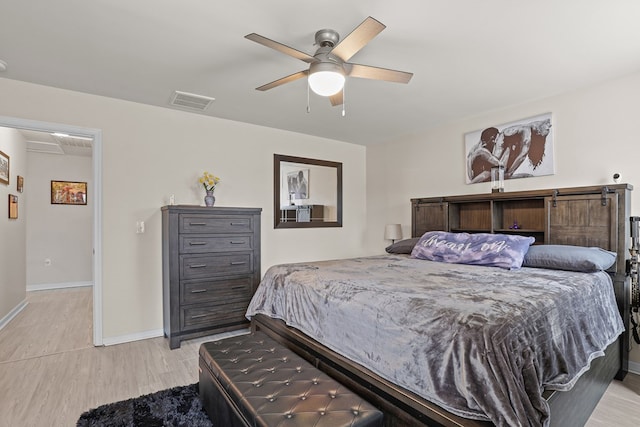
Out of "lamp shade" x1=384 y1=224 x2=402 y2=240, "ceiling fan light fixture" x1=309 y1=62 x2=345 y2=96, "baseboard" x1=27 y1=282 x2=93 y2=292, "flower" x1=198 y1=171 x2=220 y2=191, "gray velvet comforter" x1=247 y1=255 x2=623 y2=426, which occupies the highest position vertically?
"ceiling fan light fixture" x1=309 y1=62 x2=345 y2=96

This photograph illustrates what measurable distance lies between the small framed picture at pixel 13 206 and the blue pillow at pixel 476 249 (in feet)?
16.5

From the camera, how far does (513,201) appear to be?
11.7 ft

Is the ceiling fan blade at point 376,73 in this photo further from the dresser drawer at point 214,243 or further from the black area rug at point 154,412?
the black area rug at point 154,412

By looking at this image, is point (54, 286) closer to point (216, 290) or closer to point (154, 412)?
point (216, 290)

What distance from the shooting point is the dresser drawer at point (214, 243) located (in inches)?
131

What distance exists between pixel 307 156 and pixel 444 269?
277 cm

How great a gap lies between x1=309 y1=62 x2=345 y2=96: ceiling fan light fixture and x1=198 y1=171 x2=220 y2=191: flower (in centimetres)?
210

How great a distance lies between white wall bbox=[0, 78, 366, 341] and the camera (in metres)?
3.25

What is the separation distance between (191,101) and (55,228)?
480 centimetres

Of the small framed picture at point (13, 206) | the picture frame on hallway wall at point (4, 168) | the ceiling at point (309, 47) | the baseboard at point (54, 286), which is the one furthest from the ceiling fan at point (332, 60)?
the baseboard at point (54, 286)

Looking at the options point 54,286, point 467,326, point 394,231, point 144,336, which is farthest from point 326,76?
point 54,286

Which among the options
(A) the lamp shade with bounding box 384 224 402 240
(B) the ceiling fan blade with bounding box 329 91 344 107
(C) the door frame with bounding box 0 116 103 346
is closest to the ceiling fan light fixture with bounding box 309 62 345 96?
(B) the ceiling fan blade with bounding box 329 91 344 107

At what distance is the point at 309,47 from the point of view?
242 centimetres

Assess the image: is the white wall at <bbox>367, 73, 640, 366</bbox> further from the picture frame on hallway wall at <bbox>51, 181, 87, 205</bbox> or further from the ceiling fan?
the picture frame on hallway wall at <bbox>51, 181, 87, 205</bbox>
